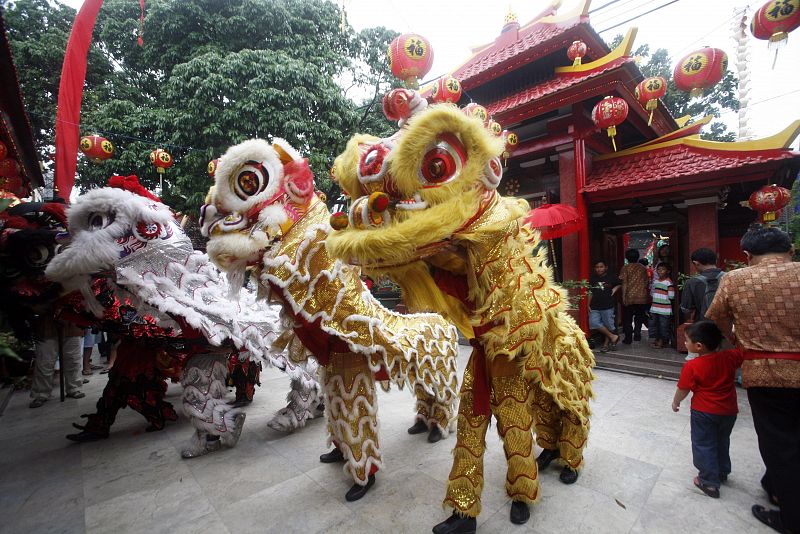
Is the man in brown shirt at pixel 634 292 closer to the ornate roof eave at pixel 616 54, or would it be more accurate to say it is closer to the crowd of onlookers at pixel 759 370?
the ornate roof eave at pixel 616 54

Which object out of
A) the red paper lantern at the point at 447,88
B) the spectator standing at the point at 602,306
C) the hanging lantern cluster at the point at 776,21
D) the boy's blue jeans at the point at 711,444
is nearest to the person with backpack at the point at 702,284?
the spectator standing at the point at 602,306

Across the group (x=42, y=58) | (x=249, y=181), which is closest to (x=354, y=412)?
(x=249, y=181)

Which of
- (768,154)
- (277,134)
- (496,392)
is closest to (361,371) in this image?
(496,392)

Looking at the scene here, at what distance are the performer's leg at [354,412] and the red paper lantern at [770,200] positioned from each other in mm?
5772

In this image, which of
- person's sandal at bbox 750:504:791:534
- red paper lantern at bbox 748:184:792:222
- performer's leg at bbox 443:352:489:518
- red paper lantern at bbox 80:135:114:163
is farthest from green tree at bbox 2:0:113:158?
red paper lantern at bbox 748:184:792:222

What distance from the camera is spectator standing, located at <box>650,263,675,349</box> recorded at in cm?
522

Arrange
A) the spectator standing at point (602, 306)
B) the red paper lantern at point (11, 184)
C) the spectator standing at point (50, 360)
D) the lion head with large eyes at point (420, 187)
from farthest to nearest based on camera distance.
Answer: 1. the spectator standing at point (602, 306)
2. the spectator standing at point (50, 360)
3. the red paper lantern at point (11, 184)
4. the lion head with large eyes at point (420, 187)

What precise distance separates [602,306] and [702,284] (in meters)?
1.73

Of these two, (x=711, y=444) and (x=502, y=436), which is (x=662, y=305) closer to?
(x=711, y=444)

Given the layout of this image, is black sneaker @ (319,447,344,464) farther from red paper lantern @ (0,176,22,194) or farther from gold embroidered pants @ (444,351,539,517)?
red paper lantern @ (0,176,22,194)

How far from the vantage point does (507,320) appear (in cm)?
162

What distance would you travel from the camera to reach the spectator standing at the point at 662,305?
5.22 m

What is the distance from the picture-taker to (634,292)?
18.2ft

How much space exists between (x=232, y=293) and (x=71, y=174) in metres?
5.07
